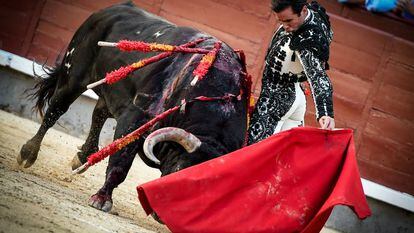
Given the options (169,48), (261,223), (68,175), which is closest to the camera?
(261,223)

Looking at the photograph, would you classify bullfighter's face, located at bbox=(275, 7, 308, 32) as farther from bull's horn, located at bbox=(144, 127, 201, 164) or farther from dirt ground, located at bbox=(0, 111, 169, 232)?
dirt ground, located at bbox=(0, 111, 169, 232)

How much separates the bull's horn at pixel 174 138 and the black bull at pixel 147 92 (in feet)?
0.12

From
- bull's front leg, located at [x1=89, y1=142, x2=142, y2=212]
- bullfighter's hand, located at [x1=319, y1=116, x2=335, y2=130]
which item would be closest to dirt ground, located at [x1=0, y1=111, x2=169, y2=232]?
bull's front leg, located at [x1=89, y1=142, x2=142, y2=212]

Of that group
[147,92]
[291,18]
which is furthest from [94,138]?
[291,18]

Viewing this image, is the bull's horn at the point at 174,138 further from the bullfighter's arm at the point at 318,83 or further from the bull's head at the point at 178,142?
the bullfighter's arm at the point at 318,83

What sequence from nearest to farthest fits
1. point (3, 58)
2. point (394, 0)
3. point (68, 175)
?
point (68, 175) → point (394, 0) → point (3, 58)

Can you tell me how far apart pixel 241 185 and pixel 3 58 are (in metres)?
4.03

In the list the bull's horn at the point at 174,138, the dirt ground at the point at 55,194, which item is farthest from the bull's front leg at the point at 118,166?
the bull's horn at the point at 174,138

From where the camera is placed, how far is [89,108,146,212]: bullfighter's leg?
3.15 m

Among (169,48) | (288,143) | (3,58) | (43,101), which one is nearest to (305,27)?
(288,143)

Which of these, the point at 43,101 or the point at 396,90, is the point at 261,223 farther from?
the point at 396,90

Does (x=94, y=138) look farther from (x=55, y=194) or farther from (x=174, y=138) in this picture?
(x=174, y=138)

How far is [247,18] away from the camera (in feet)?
19.5

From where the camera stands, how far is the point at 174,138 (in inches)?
115
